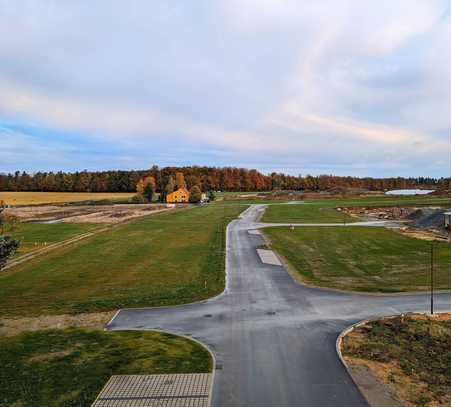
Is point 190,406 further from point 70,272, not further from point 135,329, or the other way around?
point 70,272

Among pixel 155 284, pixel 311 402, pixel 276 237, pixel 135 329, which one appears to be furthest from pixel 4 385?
pixel 276 237

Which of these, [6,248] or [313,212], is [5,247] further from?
[313,212]

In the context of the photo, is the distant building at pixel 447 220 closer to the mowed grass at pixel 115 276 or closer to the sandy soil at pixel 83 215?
the mowed grass at pixel 115 276

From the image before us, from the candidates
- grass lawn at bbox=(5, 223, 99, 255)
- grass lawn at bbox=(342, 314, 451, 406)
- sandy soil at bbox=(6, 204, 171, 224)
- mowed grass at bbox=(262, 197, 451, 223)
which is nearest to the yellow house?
sandy soil at bbox=(6, 204, 171, 224)

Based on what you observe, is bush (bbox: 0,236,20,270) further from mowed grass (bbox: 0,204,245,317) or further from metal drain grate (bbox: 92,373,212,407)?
metal drain grate (bbox: 92,373,212,407)

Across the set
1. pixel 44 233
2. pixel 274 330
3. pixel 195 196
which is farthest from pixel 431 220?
pixel 195 196

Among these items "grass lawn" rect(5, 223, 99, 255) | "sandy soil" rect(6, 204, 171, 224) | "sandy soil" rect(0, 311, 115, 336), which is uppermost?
"sandy soil" rect(6, 204, 171, 224)
